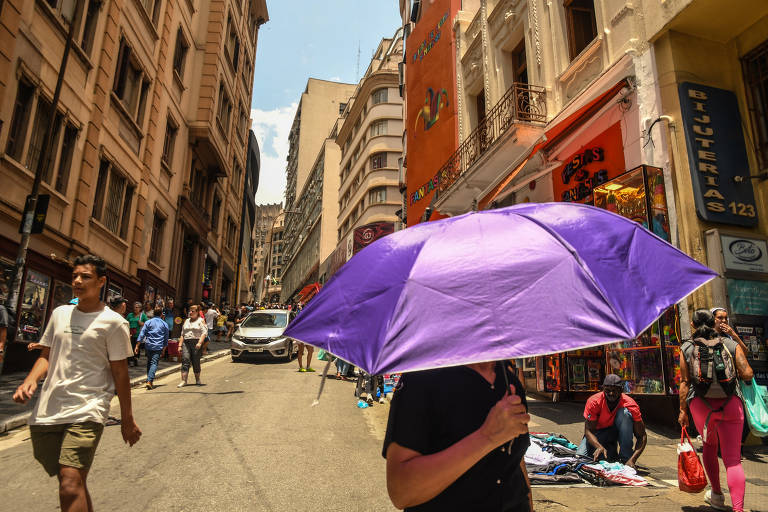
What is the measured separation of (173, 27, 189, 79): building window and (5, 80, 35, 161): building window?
11.0 meters

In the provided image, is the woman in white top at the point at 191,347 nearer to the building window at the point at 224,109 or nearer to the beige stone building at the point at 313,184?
the building window at the point at 224,109

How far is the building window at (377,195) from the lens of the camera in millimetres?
41125

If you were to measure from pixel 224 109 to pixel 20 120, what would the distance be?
62.7 ft

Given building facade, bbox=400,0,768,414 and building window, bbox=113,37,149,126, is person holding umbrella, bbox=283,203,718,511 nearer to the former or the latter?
building facade, bbox=400,0,768,414

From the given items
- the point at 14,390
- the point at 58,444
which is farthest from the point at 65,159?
the point at 58,444

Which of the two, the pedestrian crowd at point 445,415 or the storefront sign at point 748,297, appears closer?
the pedestrian crowd at point 445,415

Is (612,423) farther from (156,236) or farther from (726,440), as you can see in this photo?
(156,236)

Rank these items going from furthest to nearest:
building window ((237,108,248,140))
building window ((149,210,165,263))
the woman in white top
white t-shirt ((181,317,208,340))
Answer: building window ((237,108,248,140)), building window ((149,210,165,263)), white t-shirt ((181,317,208,340)), the woman in white top

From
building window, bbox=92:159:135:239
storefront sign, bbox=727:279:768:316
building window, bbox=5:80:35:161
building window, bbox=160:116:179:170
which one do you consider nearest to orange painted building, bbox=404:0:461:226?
building window, bbox=160:116:179:170

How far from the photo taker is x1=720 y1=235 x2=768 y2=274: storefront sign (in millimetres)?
7754

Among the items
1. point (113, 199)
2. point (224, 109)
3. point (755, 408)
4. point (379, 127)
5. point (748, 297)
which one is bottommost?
point (755, 408)

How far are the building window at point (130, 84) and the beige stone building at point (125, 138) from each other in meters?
0.05

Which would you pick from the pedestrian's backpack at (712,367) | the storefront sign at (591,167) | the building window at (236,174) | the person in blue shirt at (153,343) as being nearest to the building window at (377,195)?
the building window at (236,174)

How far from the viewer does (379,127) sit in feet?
142
